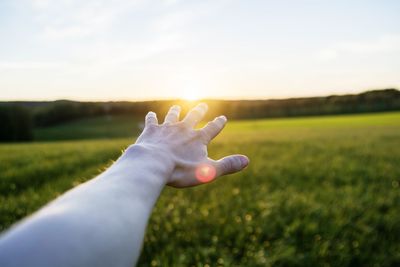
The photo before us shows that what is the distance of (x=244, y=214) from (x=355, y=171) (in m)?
4.23

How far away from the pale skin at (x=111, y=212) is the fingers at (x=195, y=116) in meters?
0.16

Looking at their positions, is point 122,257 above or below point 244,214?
above

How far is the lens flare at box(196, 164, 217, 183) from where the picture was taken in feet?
5.10

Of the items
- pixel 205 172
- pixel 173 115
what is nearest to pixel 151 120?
pixel 173 115

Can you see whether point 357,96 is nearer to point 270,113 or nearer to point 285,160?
point 270,113

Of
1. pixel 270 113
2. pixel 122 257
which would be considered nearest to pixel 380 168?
pixel 122 257

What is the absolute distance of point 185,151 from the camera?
5.26 ft

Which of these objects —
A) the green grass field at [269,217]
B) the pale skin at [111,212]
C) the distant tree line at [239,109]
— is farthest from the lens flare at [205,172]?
the distant tree line at [239,109]

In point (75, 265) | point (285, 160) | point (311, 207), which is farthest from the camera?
point (285, 160)

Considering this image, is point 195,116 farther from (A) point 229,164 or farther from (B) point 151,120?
(A) point 229,164

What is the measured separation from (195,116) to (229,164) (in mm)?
324

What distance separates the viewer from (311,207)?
5.21 meters

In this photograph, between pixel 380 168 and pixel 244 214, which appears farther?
pixel 380 168

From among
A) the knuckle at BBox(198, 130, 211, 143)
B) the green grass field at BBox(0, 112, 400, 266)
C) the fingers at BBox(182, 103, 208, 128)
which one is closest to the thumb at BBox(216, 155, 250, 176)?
the knuckle at BBox(198, 130, 211, 143)
